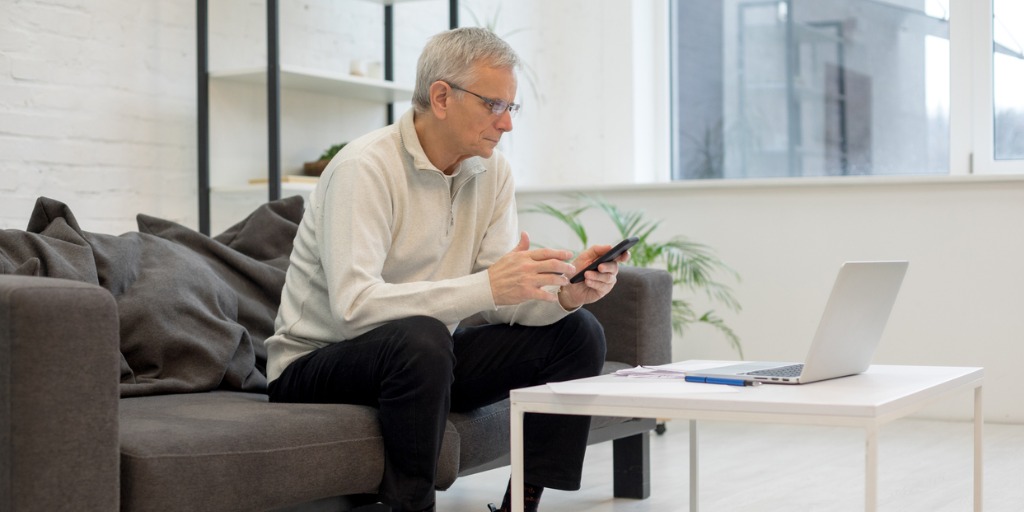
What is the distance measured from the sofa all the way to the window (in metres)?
1.98

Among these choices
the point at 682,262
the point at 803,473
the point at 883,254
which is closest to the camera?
the point at 803,473

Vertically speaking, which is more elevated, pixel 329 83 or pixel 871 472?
pixel 329 83

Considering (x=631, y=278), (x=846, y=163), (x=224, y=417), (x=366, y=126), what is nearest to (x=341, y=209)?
(x=224, y=417)

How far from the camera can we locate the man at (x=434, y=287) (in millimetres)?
1803

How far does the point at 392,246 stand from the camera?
2.05 m

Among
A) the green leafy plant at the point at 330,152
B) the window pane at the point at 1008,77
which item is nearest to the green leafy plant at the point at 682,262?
the green leafy plant at the point at 330,152

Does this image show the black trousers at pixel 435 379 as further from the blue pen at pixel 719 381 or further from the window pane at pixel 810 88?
the window pane at pixel 810 88

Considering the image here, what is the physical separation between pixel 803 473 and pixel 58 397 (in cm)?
212

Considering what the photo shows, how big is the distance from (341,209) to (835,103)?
2.98 meters

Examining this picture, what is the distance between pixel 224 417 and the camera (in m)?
1.72

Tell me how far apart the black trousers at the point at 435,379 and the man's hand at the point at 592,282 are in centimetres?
6

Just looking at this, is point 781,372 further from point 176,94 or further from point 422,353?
point 176,94

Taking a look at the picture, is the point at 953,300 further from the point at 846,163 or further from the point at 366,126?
the point at 366,126

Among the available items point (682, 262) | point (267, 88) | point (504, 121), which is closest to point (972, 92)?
point (682, 262)
